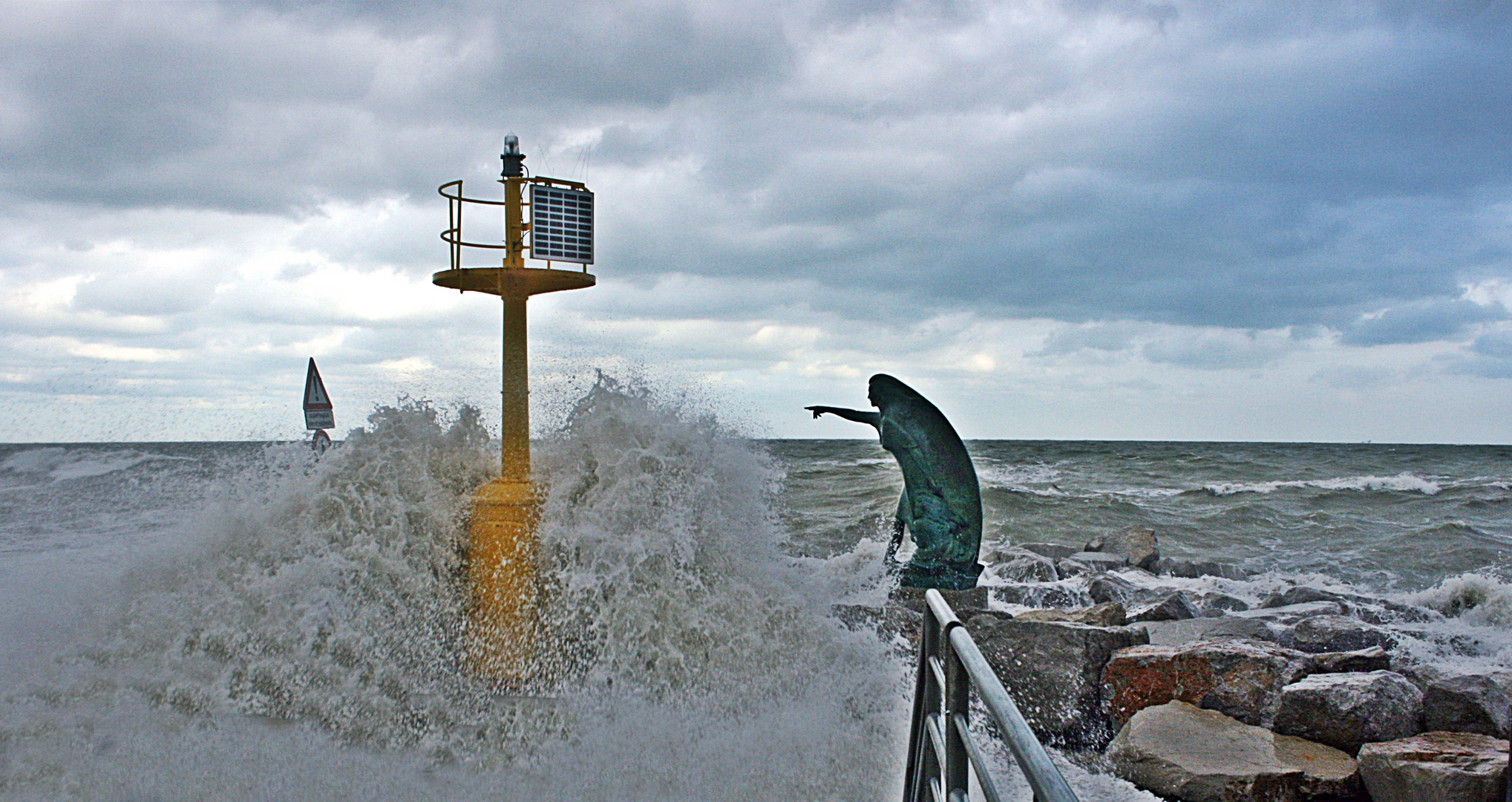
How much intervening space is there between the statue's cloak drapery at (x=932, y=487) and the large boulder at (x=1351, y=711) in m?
2.44

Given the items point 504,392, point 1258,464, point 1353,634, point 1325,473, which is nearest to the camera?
point 504,392

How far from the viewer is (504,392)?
6422mm

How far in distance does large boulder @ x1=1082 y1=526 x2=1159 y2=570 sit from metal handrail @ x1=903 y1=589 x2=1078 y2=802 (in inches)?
397

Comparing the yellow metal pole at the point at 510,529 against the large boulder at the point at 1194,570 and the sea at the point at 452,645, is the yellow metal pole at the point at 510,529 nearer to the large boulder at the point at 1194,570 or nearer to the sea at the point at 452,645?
the sea at the point at 452,645

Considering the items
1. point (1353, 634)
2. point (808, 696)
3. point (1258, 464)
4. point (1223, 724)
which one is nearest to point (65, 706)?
point (808, 696)

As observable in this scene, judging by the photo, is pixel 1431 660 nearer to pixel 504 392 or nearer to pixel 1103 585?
pixel 1103 585

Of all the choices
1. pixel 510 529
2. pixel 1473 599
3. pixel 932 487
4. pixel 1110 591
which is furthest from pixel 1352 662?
pixel 1473 599

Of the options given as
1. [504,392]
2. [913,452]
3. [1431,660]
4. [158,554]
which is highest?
[504,392]

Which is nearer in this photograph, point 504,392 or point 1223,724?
point 1223,724

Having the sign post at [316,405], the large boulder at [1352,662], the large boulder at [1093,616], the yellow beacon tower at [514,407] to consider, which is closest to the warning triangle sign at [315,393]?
the sign post at [316,405]

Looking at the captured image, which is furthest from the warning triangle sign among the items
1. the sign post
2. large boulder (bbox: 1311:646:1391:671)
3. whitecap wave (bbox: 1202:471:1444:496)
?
whitecap wave (bbox: 1202:471:1444:496)

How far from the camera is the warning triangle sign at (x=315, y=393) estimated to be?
8.07 meters

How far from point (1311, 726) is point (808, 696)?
2517mm

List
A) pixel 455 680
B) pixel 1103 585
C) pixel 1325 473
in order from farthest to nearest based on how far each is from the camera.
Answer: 1. pixel 1325 473
2. pixel 1103 585
3. pixel 455 680
